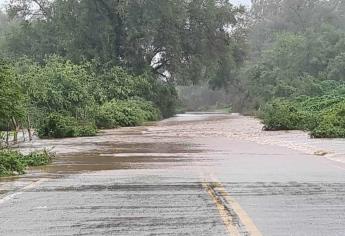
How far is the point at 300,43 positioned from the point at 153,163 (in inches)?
2501

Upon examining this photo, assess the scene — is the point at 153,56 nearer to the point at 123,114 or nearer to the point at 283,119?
the point at 123,114

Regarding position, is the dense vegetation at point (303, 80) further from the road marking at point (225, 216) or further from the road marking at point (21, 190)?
the road marking at point (225, 216)

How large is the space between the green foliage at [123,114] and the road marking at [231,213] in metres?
33.1

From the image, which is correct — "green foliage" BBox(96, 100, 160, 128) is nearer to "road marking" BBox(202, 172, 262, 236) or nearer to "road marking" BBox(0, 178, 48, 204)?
"road marking" BBox(0, 178, 48, 204)

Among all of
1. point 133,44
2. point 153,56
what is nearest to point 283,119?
point 133,44

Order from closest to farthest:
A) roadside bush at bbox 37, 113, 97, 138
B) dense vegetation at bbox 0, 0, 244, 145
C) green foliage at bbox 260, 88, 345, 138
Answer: green foliage at bbox 260, 88, 345, 138 → roadside bush at bbox 37, 113, 97, 138 → dense vegetation at bbox 0, 0, 244, 145

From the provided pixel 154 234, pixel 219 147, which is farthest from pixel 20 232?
pixel 219 147

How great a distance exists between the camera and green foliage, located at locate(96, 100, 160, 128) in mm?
45000

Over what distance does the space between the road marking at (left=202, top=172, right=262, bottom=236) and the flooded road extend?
0.04 ft

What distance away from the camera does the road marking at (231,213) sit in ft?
25.4

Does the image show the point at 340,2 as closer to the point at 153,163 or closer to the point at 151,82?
the point at 151,82

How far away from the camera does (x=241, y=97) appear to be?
103m

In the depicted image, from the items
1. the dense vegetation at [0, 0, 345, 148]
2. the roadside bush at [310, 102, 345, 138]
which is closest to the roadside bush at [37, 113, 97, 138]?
the dense vegetation at [0, 0, 345, 148]

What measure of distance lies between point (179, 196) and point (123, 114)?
3869cm
